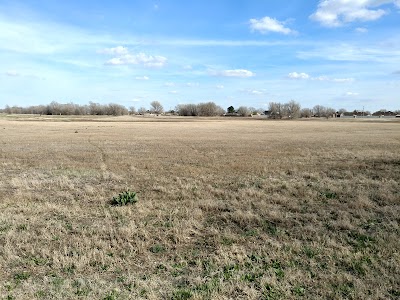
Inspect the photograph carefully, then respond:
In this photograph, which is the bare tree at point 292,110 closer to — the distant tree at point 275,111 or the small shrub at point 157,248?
the distant tree at point 275,111

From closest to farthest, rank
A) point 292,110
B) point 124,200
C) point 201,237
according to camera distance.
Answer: point 201,237
point 124,200
point 292,110

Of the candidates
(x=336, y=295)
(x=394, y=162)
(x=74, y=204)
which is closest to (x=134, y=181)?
(x=74, y=204)

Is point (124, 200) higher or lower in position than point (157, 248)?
higher

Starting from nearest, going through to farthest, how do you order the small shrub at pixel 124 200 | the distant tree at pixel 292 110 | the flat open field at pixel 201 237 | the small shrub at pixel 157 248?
the flat open field at pixel 201 237, the small shrub at pixel 157 248, the small shrub at pixel 124 200, the distant tree at pixel 292 110

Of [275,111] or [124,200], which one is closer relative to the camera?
[124,200]

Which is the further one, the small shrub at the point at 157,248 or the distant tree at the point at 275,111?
the distant tree at the point at 275,111

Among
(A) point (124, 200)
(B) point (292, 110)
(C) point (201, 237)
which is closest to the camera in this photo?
(C) point (201, 237)

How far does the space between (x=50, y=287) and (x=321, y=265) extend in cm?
497

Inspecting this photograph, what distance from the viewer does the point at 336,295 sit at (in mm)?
5609

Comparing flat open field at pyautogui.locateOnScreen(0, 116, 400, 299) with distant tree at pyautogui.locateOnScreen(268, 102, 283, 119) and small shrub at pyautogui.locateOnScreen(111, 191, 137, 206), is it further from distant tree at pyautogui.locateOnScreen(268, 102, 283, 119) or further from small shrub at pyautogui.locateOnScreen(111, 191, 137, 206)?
distant tree at pyautogui.locateOnScreen(268, 102, 283, 119)

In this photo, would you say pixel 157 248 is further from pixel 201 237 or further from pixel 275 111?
pixel 275 111

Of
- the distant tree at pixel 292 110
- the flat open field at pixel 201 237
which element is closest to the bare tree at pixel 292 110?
the distant tree at pixel 292 110

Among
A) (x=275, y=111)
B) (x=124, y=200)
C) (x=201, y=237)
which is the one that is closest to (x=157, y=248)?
(x=201, y=237)

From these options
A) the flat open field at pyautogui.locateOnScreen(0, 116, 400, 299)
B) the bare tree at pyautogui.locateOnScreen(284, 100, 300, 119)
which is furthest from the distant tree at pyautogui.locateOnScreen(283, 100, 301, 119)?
the flat open field at pyautogui.locateOnScreen(0, 116, 400, 299)
